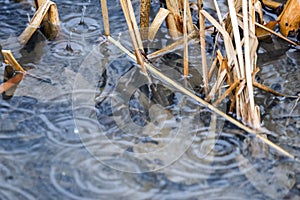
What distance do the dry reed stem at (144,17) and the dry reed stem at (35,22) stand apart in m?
0.43

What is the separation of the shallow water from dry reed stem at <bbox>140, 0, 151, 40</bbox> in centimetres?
8

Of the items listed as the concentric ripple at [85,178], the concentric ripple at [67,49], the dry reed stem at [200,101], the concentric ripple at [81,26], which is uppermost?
the concentric ripple at [81,26]

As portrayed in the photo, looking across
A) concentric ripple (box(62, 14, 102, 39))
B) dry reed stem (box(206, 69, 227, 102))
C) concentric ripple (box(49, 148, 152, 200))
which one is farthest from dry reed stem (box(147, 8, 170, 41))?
concentric ripple (box(49, 148, 152, 200))

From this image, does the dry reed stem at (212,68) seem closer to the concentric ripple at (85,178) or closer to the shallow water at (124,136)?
the shallow water at (124,136)

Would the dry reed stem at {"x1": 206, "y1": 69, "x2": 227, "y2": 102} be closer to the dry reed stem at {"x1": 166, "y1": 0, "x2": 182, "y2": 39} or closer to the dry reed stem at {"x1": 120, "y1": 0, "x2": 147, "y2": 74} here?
the dry reed stem at {"x1": 120, "y1": 0, "x2": 147, "y2": 74}

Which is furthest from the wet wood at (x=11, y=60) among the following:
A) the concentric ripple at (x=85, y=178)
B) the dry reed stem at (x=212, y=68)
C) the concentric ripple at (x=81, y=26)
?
the dry reed stem at (x=212, y=68)

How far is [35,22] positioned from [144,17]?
1.66 feet

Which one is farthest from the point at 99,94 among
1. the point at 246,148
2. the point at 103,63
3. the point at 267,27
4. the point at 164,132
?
the point at 267,27

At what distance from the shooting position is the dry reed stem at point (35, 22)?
221cm

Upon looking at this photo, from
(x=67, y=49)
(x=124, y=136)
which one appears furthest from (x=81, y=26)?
(x=124, y=136)

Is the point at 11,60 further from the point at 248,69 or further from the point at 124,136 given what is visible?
the point at 248,69

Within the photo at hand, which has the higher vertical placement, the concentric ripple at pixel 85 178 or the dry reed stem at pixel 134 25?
the dry reed stem at pixel 134 25

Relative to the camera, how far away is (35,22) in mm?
2215

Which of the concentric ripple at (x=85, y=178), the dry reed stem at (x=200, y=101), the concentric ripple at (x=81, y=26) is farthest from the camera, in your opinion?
the concentric ripple at (x=81, y=26)
